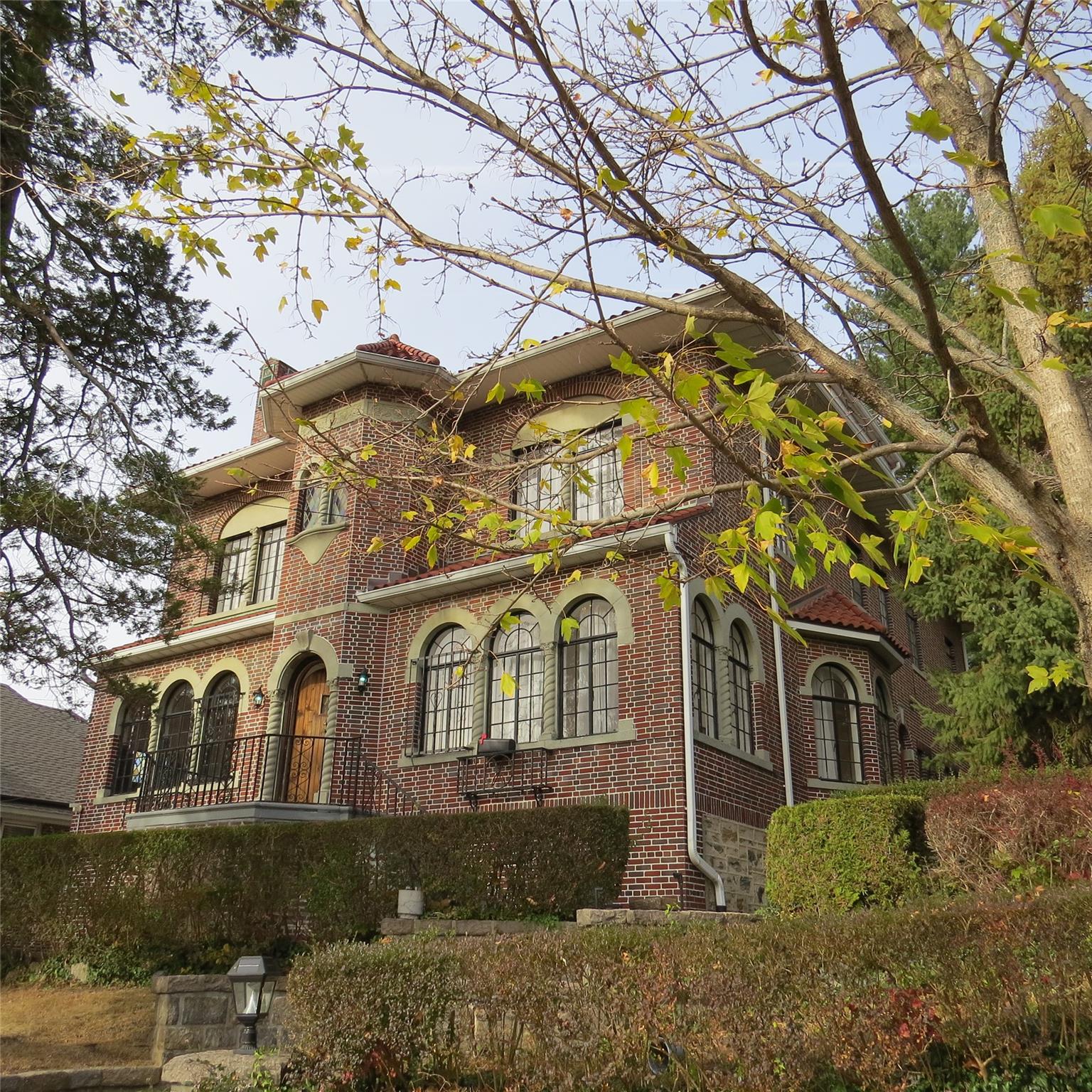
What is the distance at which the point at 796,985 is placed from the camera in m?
4.79

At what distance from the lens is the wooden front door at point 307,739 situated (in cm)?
1381

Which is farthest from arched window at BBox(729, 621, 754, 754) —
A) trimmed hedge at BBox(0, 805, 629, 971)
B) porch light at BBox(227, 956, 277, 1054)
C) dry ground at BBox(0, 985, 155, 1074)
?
dry ground at BBox(0, 985, 155, 1074)

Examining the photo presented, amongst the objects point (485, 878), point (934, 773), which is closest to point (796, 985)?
point (485, 878)

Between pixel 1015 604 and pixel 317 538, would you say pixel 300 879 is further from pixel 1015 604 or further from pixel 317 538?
pixel 1015 604

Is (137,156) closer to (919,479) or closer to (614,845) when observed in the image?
(919,479)

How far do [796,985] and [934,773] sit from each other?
13.8 meters

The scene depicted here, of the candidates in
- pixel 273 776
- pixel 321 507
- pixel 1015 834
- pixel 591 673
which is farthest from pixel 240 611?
pixel 1015 834

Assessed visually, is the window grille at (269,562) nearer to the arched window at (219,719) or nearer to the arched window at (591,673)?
the arched window at (219,719)

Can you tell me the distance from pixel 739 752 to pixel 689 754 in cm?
146

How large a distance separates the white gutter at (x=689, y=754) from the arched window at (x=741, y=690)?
139 cm

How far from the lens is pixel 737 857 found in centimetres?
1174

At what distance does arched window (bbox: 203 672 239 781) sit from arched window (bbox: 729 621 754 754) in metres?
7.48

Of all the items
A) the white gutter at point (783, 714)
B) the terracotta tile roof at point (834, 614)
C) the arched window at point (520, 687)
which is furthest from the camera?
the terracotta tile roof at point (834, 614)

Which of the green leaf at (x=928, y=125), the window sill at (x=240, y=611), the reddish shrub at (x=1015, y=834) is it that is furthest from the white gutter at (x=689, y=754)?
the window sill at (x=240, y=611)
